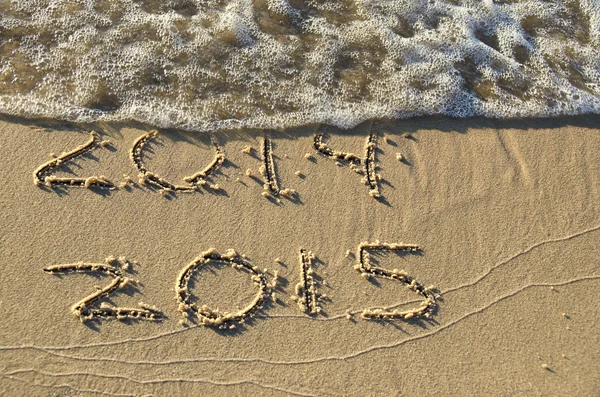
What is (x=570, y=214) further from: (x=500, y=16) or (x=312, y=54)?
(x=312, y=54)

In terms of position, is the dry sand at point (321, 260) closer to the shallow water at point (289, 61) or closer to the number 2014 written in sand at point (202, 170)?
the number 2014 written in sand at point (202, 170)

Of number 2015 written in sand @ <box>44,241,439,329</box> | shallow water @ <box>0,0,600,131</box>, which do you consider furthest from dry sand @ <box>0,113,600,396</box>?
shallow water @ <box>0,0,600,131</box>

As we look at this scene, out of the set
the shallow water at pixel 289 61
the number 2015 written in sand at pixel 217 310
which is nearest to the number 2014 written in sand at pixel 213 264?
the number 2015 written in sand at pixel 217 310

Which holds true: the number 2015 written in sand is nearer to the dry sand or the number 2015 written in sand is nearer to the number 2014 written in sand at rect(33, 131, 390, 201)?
the dry sand

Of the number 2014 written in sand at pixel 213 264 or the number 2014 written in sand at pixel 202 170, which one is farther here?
the number 2014 written in sand at pixel 202 170

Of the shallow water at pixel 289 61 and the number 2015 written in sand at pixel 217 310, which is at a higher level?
the shallow water at pixel 289 61

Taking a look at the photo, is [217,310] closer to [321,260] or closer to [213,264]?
[213,264]

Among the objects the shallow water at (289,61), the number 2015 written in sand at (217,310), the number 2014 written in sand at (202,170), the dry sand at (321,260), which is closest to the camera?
the dry sand at (321,260)

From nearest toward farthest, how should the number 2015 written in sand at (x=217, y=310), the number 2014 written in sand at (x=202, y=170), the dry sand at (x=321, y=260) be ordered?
the dry sand at (x=321, y=260)
the number 2015 written in sand at (x=217, y=310)
the number 2014 written in sand at (x=202, y=170)

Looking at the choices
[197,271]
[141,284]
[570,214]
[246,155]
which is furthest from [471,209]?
[141,284]
